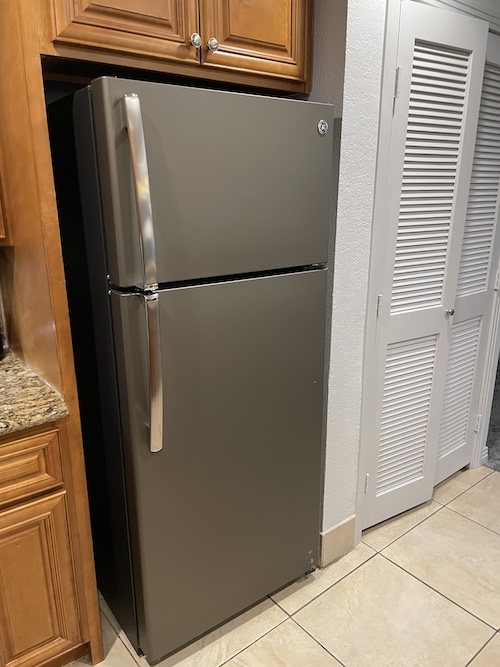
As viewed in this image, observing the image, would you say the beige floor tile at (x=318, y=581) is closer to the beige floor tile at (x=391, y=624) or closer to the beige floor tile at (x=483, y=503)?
the beige floor tile at (x=391, y=624)

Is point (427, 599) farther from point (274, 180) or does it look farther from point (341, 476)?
point (274, 180)

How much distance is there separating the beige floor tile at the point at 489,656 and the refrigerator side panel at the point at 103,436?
3.66 ft

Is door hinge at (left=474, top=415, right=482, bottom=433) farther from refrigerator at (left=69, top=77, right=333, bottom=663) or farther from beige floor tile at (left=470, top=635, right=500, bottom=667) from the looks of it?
refrigerator at (left=69, top=77, right=333, bottom=663)

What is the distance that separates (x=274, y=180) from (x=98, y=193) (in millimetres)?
494

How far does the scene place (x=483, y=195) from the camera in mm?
2209

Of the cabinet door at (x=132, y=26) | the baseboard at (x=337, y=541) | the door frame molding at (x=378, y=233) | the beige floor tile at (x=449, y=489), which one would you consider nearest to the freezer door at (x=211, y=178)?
the cabinet door at (x=132, y=26)

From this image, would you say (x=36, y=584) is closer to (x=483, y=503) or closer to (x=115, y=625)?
(x=115, y=625)

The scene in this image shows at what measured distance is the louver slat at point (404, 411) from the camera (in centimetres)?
207

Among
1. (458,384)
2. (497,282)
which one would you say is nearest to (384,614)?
(458,384)

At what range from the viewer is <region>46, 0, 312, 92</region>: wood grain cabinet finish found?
1.17 metres

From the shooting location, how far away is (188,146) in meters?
1.24

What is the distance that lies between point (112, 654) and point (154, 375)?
1047 millimetres

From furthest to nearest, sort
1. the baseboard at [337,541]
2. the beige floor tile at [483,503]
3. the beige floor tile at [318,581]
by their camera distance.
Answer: the beige floor tile at [483,503] < the baseboard at [337,541] < the beige floor tile at [318,581]

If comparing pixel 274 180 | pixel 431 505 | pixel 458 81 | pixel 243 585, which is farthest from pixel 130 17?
pixel 431 505
